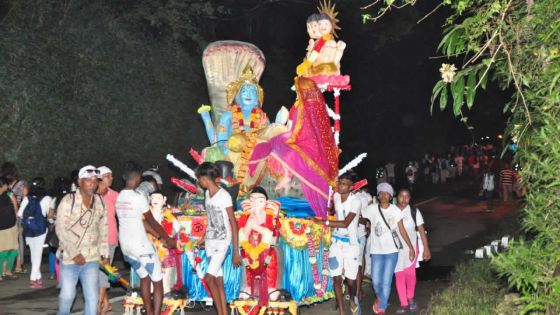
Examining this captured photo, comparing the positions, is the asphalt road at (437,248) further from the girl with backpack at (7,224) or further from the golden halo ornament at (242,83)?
the golden halo ornament at (242,83)

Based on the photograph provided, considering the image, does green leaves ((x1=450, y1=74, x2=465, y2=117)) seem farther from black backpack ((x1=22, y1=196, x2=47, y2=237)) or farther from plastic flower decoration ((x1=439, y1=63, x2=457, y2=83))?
black backpack ((x1=22, y1=196, x2=47, y2=237))

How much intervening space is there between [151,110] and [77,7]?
3.70 m

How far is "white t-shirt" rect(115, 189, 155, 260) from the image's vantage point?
1034 centimetres

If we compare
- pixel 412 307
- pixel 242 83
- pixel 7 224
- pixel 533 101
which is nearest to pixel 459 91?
pixel 533 101

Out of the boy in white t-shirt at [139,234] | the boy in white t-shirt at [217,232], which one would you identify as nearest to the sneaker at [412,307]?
the boy in white t-shirt at [217,232]

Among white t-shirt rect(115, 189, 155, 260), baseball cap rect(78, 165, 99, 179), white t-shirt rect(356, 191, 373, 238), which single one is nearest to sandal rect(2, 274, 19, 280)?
white t-shirt rect(115, 189, 155, 260)

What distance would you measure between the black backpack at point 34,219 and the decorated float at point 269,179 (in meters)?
2.75

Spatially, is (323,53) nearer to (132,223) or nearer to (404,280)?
(404,280)

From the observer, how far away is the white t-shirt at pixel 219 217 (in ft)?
34.1

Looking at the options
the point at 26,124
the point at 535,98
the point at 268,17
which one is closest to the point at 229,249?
the point at 535,98

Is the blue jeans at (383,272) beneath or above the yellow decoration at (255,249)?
beneath

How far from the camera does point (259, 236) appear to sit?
1082cm

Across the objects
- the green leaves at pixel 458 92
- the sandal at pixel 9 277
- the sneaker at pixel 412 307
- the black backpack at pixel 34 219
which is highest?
the green leaves at pixel 458 92

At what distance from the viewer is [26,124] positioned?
62.8 feet
